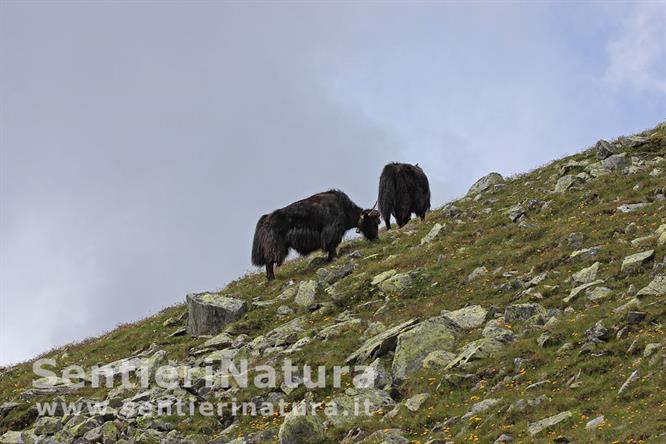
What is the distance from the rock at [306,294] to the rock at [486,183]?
11.1 meters

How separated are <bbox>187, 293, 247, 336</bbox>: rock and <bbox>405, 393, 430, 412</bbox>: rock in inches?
376

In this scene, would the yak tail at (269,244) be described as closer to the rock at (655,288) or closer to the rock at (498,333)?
the rock at (498,333)

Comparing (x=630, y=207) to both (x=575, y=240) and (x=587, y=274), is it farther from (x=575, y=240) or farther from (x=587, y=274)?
(x=587, y=274)

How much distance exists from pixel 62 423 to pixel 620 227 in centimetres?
1453

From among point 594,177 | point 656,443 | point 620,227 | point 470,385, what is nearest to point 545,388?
point 470,385

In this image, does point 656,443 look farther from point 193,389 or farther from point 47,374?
point 47,374

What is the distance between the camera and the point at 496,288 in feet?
71.9

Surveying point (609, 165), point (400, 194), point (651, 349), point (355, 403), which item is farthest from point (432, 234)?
point (651, 349)

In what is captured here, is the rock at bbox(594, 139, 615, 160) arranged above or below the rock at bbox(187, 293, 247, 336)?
above

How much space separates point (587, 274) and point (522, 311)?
215 cm

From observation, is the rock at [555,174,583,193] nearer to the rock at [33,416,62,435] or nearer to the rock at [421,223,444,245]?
the rock at [421,223,444,245]

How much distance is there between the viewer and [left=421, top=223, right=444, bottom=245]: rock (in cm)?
2898

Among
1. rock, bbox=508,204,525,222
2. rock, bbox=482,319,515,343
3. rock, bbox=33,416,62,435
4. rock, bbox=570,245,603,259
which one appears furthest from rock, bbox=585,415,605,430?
rock, bbox=508,204,525,222

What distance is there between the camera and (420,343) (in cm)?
1923
